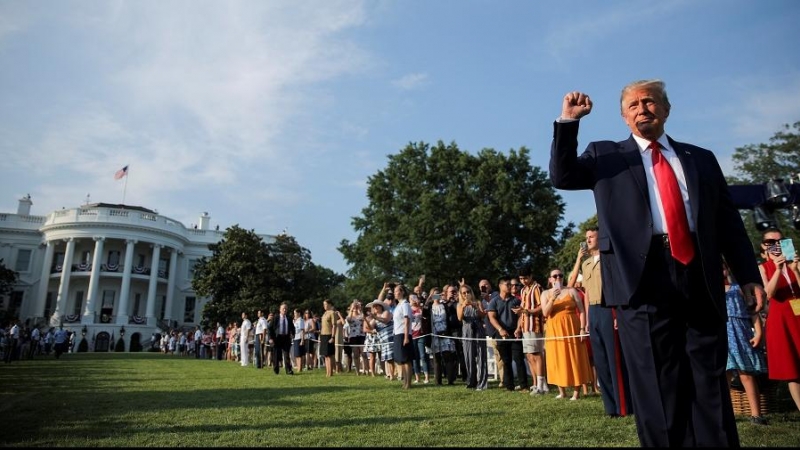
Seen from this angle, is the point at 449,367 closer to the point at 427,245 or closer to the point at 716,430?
the point at 716,430

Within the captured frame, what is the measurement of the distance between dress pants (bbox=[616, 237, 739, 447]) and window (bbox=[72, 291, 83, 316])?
69.6 m

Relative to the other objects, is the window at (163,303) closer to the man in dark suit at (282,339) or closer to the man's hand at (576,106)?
the man in dark suit at (282,339)

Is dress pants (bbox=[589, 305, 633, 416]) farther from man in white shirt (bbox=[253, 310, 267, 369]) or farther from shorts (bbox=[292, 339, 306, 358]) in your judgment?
man in white shirt (bbox=[253, 310, 267, 369])

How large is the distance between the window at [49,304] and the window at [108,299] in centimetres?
586

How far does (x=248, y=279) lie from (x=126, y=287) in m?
24.9

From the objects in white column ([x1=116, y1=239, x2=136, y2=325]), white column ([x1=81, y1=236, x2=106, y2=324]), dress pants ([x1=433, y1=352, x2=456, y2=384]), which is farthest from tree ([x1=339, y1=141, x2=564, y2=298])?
white column ([x1=81, y1=236, x2=106, y2=324])

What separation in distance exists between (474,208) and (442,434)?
2935 centimetres

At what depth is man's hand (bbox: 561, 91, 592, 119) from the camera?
A: 3.00 meters

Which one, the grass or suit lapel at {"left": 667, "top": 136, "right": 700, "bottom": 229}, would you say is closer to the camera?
suit lapel at {"left": 667, "top": 136, "right": 700, "bottom": 229}

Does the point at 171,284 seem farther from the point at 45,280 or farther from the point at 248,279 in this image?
the point at 248,279

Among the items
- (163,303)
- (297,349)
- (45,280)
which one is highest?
(45,280)

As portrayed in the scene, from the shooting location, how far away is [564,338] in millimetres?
8641

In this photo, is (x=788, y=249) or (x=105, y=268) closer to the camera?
(x=788, y=249)

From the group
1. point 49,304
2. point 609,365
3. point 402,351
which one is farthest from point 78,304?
point 609,365
